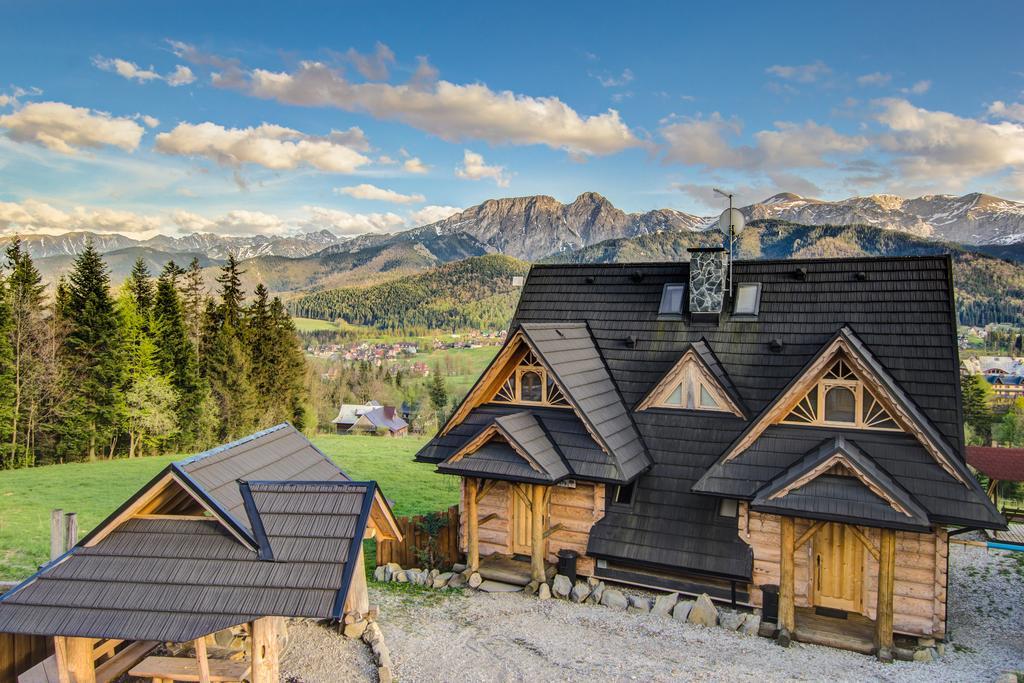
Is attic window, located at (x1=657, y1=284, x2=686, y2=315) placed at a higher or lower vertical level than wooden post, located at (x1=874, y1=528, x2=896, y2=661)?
higher

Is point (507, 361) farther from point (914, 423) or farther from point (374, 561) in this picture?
point (914, 423)

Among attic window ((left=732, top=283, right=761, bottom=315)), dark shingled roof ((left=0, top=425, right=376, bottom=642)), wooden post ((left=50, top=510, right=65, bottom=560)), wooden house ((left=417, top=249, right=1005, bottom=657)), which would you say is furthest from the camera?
attic window ((left=732, top=283, right=761, bottom=315))

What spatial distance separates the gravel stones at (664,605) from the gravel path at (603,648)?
180 mm

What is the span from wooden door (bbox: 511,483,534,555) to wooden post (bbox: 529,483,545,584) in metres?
1.02

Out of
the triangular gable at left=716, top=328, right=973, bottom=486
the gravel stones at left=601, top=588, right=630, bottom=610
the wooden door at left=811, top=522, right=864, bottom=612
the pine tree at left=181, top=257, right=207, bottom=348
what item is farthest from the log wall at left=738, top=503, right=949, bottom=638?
the pine tree at left=181, top=257, right=207, bottom=348

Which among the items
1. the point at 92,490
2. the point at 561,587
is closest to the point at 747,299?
the point at 561,587

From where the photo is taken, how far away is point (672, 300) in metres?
15.5

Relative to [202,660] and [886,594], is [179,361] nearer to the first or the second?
[202,660]

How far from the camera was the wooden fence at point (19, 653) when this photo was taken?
26.6 feet

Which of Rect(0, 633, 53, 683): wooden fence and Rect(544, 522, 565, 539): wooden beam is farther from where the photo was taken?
Rect(544, 522, 565, 539): wooden beam

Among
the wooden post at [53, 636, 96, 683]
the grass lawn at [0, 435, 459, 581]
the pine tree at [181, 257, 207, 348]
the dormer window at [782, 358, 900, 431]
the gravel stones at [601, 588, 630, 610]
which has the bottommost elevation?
the grass lawn at [0, 435, 459, 581]

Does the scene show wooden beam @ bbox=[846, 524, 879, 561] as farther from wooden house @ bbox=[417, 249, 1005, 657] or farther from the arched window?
the arched window

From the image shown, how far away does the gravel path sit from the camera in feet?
30.9

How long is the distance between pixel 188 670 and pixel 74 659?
4.20ft
